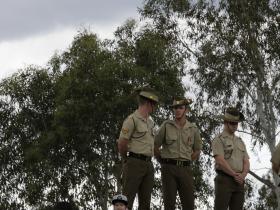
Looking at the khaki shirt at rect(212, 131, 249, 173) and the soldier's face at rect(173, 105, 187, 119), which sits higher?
the soldier's face at rect(173, 105, 187, 119)

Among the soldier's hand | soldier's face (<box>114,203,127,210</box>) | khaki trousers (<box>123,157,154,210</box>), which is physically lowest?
soldier's face (<box>114,203,127,210</box>)

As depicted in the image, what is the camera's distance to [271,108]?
2853 centimetres

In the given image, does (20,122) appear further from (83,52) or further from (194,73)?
(194,73)

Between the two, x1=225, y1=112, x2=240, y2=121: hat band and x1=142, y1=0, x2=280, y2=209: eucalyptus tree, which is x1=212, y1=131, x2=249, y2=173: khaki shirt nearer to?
x1=225, y1=112, x2=240, y2=121: hat band

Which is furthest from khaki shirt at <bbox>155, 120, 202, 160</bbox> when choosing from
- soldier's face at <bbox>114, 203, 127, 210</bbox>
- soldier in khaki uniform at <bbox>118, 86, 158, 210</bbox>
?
soldier's face at <bbox>114, 203, 127, 210</bbox>

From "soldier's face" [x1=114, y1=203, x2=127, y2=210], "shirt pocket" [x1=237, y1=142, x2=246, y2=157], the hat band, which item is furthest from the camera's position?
"shirt pocket" [x1=237, y1=142, x2=246, y2=157]

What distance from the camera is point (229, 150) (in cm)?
960

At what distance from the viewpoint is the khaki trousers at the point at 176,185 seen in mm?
9195

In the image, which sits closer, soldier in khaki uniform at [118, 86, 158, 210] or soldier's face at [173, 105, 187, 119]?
soldier in khaki uniform at [118, 86, 158, 210]

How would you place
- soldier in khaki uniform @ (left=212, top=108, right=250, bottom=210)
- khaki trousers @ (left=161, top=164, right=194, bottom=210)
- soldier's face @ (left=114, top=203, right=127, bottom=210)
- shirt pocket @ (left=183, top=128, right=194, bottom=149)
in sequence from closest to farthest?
soldier's face @ (left=114, top=203, right=127, bottom=210), khaki trousers @ (left=161, top=164, right=194, bottom=210), shirt pocket @ (left=183, top=128, right=194, bottom=149), soldier in khaki uniform @ (left=212, top=108, right=250, bottom=210)

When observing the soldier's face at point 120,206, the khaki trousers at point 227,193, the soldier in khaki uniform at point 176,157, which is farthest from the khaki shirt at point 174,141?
the soldier's face at point 120,206

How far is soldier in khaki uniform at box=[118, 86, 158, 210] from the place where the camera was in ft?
28.8

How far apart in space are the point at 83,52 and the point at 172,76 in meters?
4.65

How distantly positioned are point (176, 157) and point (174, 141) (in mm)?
212
